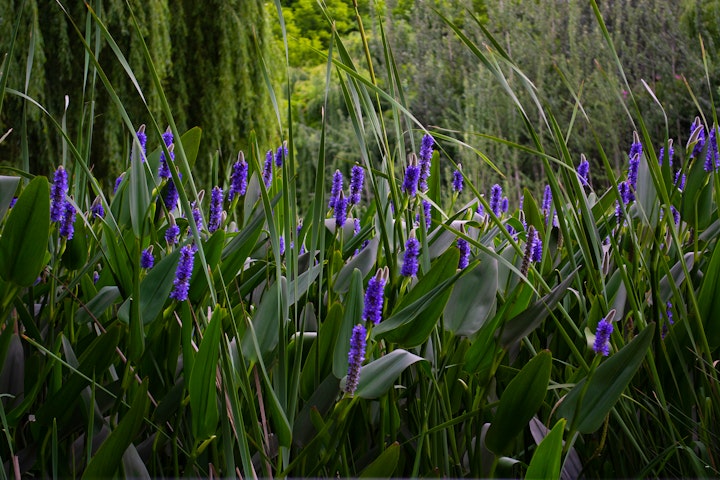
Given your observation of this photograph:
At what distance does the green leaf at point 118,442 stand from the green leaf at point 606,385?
346 millimetres

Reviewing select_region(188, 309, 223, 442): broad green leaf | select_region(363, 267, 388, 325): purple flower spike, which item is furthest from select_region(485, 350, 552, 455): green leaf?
select_region(188, 309, 223, 442): broad green leaf

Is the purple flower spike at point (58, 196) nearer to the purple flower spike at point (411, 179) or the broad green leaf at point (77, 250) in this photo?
the broad green leaf at point (77, 250)

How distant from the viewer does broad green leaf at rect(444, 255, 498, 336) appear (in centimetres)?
74

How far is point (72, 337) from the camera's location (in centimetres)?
82

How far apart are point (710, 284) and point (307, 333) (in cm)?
40

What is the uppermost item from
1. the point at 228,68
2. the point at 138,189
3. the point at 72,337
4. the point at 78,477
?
the point at 138,189

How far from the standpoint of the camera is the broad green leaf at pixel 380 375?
646mm

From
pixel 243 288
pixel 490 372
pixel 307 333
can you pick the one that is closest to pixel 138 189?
pixel 243 288

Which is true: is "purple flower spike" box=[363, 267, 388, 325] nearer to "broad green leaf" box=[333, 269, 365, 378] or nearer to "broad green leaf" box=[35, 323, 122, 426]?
"broad green leaf" box=[333, 269, 365, 378]

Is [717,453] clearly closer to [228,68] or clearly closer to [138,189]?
[138,189]

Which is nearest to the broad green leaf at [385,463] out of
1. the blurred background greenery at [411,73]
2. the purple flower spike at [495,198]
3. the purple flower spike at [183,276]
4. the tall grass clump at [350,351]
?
the tall grass clump at [350,351]

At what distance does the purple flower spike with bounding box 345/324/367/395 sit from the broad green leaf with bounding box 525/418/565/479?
0.49 feet

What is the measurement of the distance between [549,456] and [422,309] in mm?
158

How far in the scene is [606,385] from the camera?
0.65 m
